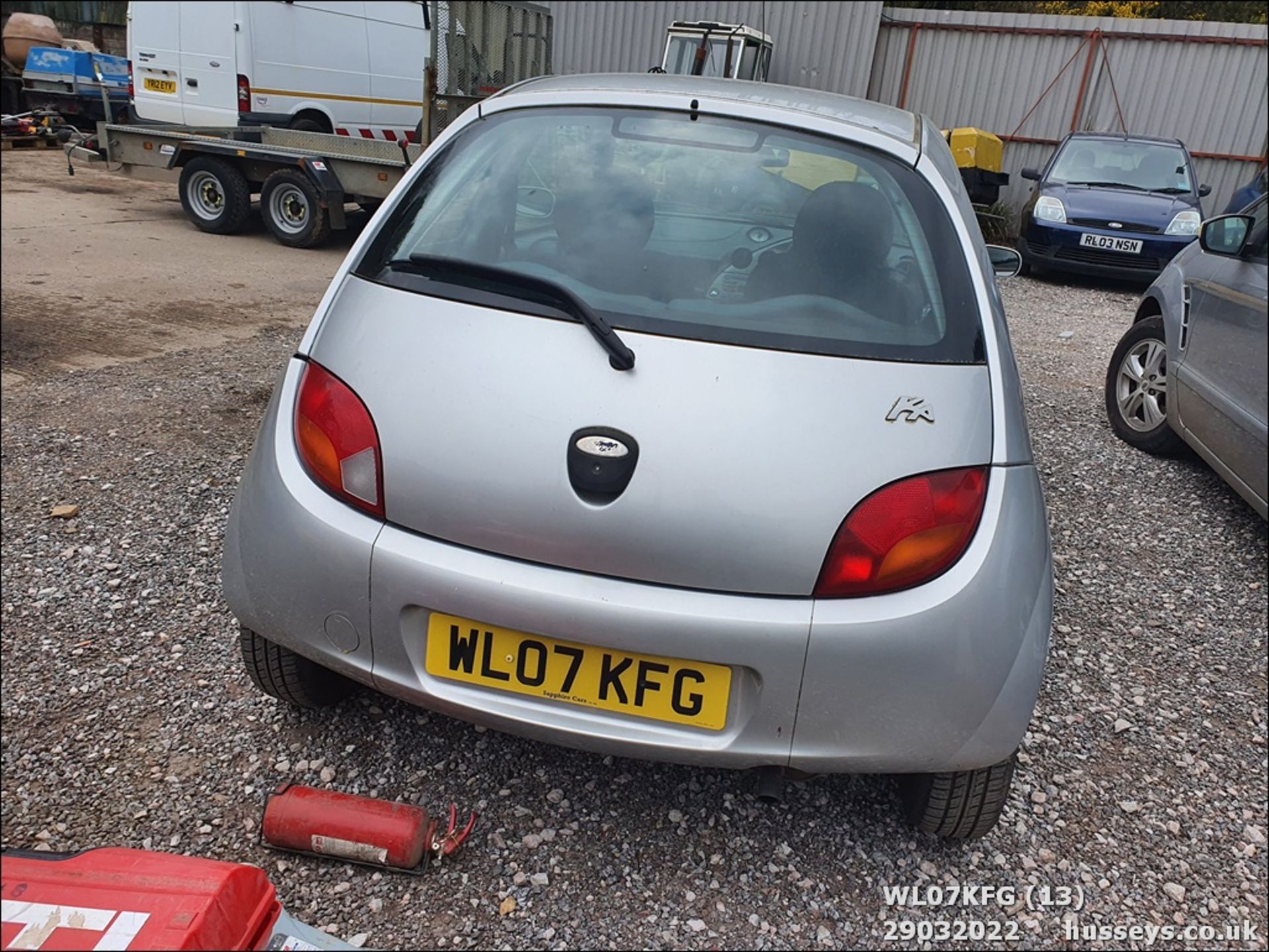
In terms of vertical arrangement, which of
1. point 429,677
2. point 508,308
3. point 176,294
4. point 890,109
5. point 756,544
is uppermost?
point 890,109

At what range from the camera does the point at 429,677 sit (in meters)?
1.83

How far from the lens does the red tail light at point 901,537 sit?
1.69 m

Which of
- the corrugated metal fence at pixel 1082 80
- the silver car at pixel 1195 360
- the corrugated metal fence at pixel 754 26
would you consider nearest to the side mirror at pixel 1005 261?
the silver car at pixel 1195 360

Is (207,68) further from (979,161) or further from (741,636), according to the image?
(741,636)

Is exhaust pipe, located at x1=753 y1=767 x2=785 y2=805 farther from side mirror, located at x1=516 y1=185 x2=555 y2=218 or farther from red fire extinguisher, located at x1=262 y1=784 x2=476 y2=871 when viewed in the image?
side mirror, located at x1=516 y1=185 x2=555 y2=218

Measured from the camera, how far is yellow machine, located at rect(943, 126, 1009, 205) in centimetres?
1227

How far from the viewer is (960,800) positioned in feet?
6.56

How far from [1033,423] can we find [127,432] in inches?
177

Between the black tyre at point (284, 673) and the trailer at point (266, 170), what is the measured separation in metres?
7.04

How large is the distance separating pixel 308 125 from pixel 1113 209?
29.1 feet

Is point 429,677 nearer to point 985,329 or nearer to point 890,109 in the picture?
point 985,329

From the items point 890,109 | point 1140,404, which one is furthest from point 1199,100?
point 890,109

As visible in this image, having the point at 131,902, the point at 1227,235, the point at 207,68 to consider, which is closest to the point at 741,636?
the point at 131,902

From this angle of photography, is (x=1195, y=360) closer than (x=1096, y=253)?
Yes
